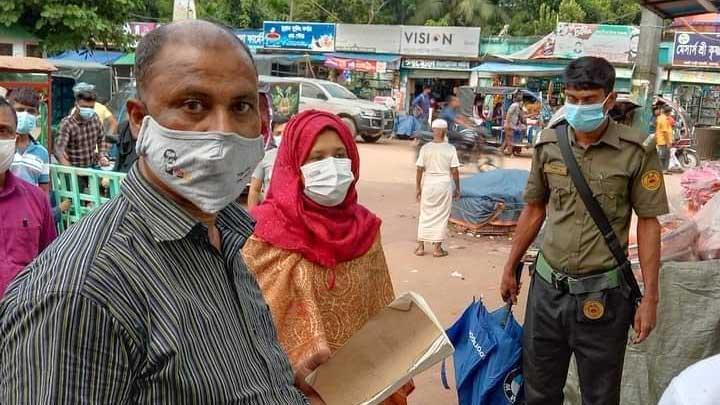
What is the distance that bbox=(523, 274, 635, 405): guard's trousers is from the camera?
3.05 m

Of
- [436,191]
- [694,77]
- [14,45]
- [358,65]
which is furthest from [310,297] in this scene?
[358,65]

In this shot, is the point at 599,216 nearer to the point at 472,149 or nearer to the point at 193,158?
the point at 193,158

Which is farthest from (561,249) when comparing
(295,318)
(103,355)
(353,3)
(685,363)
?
(353,3)

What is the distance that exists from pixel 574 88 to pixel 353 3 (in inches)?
1083

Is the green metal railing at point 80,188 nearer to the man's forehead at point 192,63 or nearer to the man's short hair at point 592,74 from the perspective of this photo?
the man's short hair at point 592,74

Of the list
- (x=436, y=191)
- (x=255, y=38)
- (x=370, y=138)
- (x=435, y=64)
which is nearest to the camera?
(x=436, y=191)

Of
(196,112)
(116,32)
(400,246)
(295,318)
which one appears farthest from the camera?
(116,32)

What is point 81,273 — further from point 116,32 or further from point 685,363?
point 116,32

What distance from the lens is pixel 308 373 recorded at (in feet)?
6.18

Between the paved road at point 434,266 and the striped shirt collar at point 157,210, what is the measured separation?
3316mm

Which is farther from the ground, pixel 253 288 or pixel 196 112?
pixel 196 112

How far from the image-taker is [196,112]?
4.09 ft

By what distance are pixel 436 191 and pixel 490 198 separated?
962mm

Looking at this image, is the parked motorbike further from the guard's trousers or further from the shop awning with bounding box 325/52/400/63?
the guard's trousers
